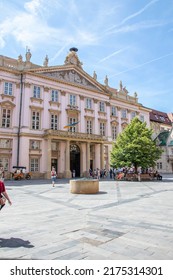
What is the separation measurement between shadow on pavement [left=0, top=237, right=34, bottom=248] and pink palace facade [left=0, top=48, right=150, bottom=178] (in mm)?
26701

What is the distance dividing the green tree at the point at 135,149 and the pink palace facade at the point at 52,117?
7113 millimetres

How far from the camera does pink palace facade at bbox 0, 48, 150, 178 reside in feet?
103

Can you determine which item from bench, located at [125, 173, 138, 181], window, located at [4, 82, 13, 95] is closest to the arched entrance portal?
bench, located at [125, 173, 138, 181]

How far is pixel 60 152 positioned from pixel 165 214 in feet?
91.1

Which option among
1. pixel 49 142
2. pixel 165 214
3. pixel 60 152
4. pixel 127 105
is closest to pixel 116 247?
pixel 165 214

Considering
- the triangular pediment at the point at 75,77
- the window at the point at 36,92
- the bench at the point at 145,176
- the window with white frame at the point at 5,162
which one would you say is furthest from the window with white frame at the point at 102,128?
the window with white frame at the point at 5,162

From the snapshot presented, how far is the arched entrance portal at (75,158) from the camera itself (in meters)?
37.2

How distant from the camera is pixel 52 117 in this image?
35.4 metres

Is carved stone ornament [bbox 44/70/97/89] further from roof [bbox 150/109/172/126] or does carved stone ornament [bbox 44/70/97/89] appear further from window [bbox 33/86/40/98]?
roof [bbox 150/109/172/126]

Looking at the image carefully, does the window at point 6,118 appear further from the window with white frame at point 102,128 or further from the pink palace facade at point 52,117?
the window with white frame at point 102,128

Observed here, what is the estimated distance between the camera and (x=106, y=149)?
42.2 m

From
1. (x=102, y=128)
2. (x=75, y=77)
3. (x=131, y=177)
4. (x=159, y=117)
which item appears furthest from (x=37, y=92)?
(x=159, y=117)
